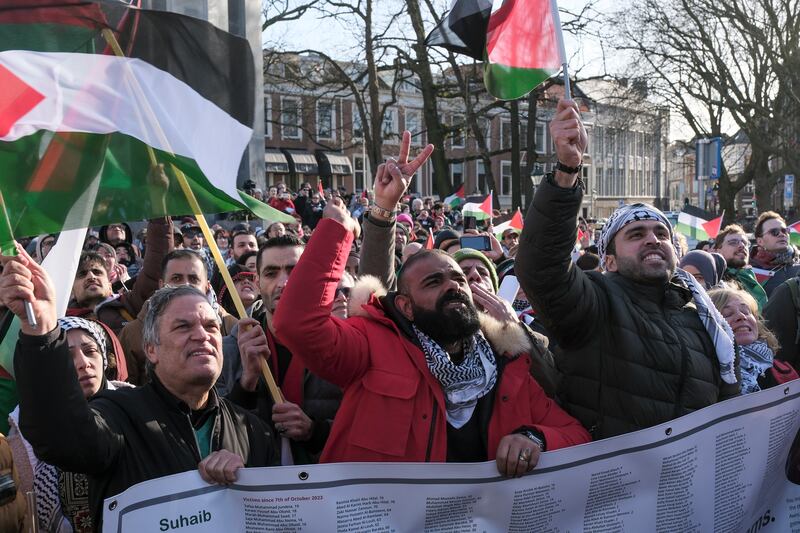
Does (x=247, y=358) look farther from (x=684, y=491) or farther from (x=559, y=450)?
(x=684, y=491)

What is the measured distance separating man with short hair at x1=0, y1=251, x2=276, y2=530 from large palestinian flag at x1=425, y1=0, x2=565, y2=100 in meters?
1.68

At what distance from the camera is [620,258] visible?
11.1 ft

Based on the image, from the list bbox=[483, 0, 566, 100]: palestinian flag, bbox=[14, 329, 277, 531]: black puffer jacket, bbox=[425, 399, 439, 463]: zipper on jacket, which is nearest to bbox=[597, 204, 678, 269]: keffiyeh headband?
bbox=[483, 0, 566, 100]: palestinian flag

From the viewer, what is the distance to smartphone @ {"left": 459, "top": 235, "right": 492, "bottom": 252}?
7523mm

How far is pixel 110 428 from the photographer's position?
267 cm

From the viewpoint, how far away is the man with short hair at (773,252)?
7125mm

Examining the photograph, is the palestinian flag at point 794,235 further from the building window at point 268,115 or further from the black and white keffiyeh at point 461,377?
the building window at point 268,115

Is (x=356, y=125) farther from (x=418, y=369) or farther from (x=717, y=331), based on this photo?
(x=418, y=369)

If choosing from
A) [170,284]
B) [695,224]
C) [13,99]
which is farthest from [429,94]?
[13,99]

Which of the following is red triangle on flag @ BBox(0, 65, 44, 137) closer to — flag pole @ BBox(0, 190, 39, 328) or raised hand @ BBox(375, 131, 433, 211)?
flag pole @ BBox(0, 190, 39, 328)

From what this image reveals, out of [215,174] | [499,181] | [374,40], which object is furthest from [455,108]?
[215,174]

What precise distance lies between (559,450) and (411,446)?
1.59 feet

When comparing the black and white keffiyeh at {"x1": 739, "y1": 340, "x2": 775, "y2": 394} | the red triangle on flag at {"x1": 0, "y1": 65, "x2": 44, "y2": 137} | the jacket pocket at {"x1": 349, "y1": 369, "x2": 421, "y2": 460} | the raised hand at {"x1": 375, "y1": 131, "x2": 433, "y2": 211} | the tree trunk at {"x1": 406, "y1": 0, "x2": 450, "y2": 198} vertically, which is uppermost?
the tree trunk at {"x1": 406, "y1": 0, "x2": 450, "y2": 198}

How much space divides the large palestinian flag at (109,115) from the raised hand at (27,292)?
0.41m
